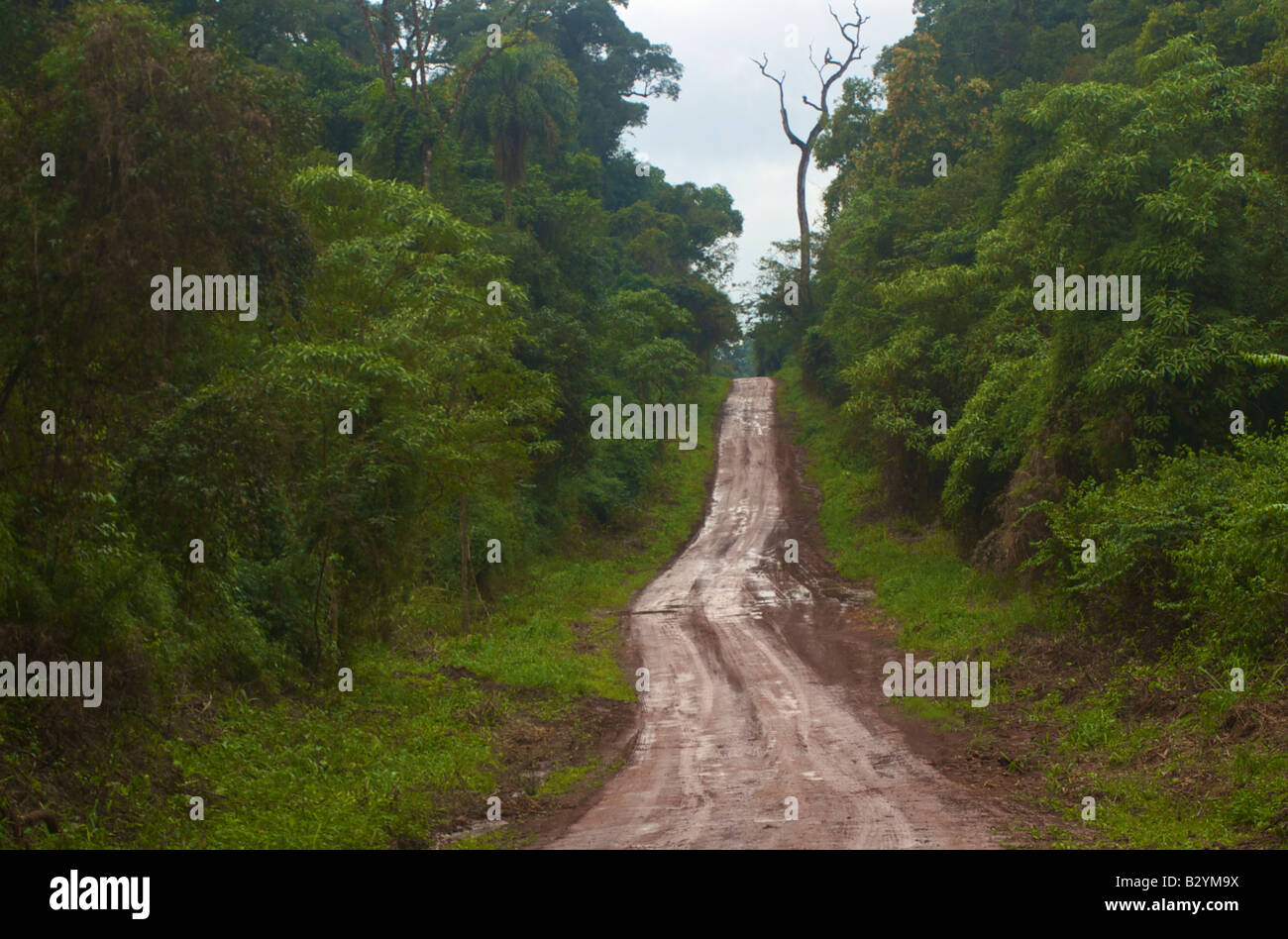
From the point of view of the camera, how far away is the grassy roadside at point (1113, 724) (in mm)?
9227

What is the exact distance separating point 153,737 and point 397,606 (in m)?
8.69

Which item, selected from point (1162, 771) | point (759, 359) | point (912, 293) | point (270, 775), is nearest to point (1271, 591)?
point (1162, 771)

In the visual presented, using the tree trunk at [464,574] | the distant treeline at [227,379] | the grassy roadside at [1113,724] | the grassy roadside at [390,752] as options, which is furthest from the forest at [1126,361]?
the tree trunk at [464,574]

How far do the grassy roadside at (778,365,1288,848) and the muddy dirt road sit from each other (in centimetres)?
93

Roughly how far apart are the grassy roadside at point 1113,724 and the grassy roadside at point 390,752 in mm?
4973

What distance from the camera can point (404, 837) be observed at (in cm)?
962

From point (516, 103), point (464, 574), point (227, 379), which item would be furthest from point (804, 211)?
point (227, 379)

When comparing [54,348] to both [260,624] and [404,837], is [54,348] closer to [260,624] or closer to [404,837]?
[404,837]

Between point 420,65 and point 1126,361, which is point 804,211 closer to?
point 420,65

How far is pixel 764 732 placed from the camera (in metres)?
14.0

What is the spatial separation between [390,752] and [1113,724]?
27.8 feet

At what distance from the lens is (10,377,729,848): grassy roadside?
9055 mm

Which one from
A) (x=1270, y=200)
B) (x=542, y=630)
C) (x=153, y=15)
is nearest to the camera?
(x=153, y=15)

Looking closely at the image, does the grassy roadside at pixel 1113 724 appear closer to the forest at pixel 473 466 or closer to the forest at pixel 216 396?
the forest at pixel 473 466
